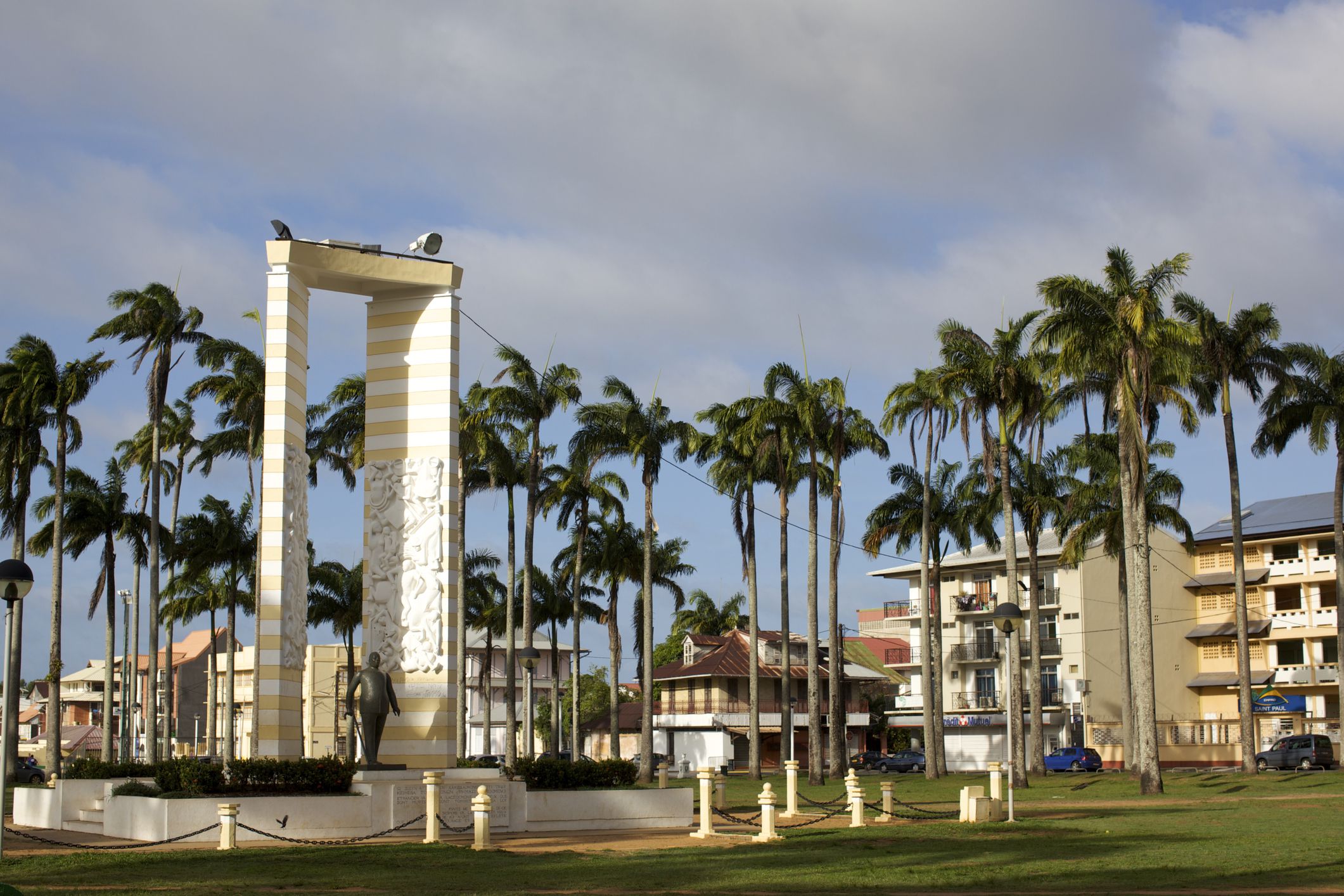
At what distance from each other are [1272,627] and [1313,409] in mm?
24062

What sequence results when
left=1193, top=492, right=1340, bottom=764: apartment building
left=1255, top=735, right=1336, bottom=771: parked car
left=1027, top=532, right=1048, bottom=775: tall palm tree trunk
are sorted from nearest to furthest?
1. left=1027, top=532, right=1048, bottom=775: tall palm tree trunk
2. left=1255, top=735, right=1336, bottom=771: parked car
3. left=1193, top=492, right=1340, bottom=764: apartment building

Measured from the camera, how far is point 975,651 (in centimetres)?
8375

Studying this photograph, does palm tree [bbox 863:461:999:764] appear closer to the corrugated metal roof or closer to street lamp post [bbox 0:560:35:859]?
the corrugated metal roof

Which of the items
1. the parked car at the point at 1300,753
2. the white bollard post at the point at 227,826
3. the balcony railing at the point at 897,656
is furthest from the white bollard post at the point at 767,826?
the balcony railing at the point at 897,656

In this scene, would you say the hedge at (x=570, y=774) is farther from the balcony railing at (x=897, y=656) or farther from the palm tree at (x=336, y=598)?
the balcony railing at (x=897, y=656)

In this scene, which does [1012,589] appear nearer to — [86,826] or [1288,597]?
[86,826]

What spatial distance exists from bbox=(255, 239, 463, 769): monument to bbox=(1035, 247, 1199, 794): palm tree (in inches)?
698

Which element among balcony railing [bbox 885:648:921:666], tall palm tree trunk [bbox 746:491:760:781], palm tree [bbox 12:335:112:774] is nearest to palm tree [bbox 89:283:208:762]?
palm tree [bbox 12:335:112:774]

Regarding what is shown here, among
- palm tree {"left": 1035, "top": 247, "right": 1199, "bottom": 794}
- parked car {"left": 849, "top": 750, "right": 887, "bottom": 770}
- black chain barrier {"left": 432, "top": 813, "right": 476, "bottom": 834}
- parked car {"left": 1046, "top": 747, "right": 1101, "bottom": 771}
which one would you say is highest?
palm tree {"left": 1035, "top": 247, "right": 1199, "bottom": 794}

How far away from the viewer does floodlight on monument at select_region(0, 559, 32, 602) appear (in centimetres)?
1772

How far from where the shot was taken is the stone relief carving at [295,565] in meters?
26.0

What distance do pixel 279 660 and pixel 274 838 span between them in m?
3.91

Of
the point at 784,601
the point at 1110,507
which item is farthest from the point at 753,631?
the point at 1110,507

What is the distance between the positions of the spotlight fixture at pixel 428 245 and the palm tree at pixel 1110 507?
30.3 metres
